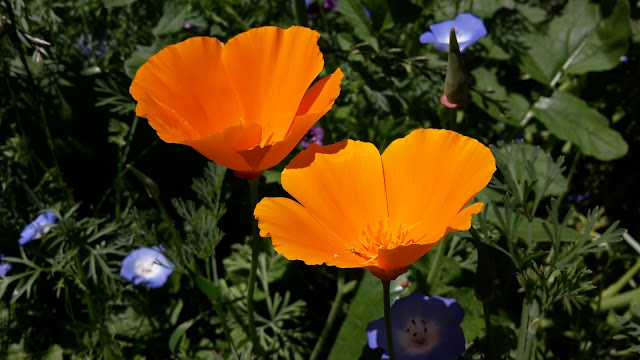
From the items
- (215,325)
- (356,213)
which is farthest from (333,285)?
(356,213)

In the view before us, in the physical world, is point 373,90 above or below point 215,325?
above

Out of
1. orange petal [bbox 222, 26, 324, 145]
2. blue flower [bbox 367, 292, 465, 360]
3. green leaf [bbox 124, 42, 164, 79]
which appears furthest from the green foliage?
orange petal [bbox 222, 26, 324, 145]

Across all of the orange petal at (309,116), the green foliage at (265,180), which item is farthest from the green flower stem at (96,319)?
the orange petal at (309,116)

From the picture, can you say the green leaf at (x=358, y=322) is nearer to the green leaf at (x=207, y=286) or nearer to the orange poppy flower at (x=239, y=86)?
the green leaf at (x=207, y=286)

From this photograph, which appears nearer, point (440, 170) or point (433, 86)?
point (440, 170)

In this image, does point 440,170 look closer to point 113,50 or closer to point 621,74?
point 113,50

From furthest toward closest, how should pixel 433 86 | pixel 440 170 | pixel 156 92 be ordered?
pixel 433 86 < pixel 156 92 < pixel 440 170

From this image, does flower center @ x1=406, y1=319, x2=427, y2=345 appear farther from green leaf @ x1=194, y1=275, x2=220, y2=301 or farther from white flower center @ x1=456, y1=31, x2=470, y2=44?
white flower center @ x1=456, y1=31, x2=470, y2=44
